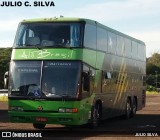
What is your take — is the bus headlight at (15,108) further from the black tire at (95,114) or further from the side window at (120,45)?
the side window at (120,45)

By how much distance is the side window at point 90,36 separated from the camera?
57.1ft

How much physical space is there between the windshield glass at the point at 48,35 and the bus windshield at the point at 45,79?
716 millimetres

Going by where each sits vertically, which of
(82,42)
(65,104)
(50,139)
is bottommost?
(50,139)

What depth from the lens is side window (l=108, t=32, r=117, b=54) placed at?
21078 mm

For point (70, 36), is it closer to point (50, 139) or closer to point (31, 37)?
point (31, 37)

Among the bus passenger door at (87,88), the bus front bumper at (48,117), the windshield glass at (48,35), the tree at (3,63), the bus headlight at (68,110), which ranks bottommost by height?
the bus front bumper at (48,117)

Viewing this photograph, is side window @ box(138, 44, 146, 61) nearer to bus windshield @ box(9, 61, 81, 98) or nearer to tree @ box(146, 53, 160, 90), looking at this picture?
bus windshield @ box(9, 61, 81, 98)

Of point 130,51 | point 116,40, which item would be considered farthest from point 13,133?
point 130,51

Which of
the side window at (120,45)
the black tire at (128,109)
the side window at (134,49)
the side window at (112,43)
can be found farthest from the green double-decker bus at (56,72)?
the side window at (134,49)

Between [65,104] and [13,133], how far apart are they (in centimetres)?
206

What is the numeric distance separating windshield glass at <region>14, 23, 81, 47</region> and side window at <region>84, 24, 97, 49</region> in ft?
1.23

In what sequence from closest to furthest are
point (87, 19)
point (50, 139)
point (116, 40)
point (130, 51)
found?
point (50, 139), point (87, 19), point (116, 40), point (130, 51)

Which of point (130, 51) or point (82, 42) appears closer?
point (82, 42)

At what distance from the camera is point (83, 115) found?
1705cm
